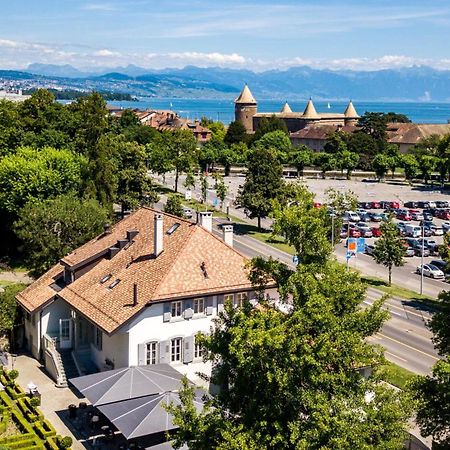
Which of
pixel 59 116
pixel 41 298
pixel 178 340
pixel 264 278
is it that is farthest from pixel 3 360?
pixel 59 116

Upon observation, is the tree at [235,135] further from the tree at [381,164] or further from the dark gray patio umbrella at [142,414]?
the dark gray patio umbrella at [142,414]

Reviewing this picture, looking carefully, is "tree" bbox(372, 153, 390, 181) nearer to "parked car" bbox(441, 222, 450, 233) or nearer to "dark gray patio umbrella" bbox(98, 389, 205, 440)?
"parked car" bbox(441, 222, 450, 233)

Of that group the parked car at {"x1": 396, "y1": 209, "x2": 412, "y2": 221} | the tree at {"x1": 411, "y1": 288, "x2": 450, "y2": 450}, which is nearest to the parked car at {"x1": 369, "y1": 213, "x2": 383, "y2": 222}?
the parked car at {"x1": 396, "y1": 209, "x2": 412, "y2": 221}

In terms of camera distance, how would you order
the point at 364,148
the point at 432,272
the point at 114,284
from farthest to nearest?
the point at 364,148
the point at 432,272
the point at 114,284

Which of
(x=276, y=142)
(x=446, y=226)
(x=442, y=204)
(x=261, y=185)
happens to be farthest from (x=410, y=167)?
(x=261, y=185)

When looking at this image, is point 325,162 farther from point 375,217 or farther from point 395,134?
point 375,217

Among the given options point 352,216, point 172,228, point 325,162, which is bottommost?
point 352,216

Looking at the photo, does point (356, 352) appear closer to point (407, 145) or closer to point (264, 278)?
point (264, 278)
